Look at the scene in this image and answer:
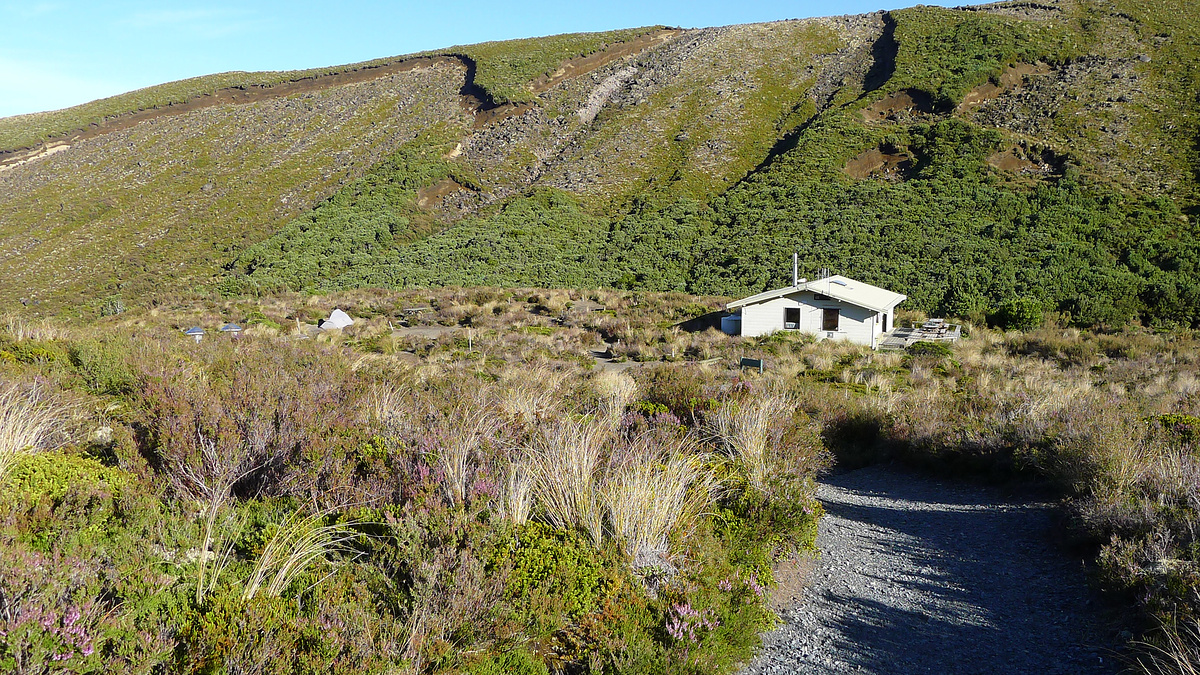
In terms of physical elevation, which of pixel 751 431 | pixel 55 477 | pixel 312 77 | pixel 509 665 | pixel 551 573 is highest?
pixel 312 77

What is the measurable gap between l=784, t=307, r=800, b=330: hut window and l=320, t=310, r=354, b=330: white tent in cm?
1751

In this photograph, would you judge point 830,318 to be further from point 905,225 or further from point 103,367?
point 103,367

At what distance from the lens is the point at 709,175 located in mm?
51781

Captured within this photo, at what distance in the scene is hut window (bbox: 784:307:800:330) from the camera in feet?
84.6

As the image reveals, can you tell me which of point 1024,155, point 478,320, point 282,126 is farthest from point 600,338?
point 282,126

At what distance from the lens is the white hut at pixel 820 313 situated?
2461 cm

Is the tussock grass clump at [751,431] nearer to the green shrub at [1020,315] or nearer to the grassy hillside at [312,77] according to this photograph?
the green shrub at [1020,315]

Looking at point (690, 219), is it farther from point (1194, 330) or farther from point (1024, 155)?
point (1194, 330)

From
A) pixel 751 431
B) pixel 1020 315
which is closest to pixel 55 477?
pixel 751 431

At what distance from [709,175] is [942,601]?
49469mm

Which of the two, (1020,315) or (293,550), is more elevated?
(293,550)

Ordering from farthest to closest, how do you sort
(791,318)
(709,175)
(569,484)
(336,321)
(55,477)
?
(709,175) → (336,321) → (791,318) → (569,484) → (55,477)

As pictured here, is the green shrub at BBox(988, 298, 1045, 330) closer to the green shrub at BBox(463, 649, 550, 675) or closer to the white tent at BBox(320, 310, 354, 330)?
the white tent at BBox(320, 310, 354, 330)

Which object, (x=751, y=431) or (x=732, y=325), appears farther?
(x=732, y=325)
